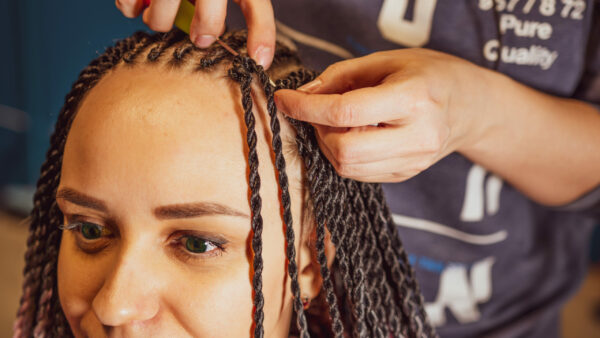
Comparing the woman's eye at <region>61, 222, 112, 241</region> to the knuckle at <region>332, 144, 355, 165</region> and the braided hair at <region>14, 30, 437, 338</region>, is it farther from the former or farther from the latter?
the knuckle at <region>332, 144, 355, 165</region>

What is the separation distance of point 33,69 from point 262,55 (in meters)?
1.94

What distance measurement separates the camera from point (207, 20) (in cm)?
64

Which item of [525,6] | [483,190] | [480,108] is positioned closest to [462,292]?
[483,190]

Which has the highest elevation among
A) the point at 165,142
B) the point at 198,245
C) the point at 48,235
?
the point at 165,142

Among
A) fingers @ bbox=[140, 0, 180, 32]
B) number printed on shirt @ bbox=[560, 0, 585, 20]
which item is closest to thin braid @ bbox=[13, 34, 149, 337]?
fingers @ bbox=[140, 0, 180, 32]

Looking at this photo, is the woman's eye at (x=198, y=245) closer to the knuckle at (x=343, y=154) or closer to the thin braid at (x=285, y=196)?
the thin braid at (x=285, y=196)

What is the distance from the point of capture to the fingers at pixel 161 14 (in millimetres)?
656

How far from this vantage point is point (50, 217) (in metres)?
0.83

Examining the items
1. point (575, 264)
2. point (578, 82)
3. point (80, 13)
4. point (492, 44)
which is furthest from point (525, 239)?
point (80, 13)

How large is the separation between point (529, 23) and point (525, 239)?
0.45 metres

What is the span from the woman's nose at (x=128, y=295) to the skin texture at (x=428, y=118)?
0.28 metres

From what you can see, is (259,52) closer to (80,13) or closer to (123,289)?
(123,289)

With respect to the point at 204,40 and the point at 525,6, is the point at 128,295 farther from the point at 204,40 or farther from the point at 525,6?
the point at 525,6

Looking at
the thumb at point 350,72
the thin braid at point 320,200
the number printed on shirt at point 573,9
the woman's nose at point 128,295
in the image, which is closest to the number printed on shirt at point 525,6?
the number printed on shirt at point 573,9
